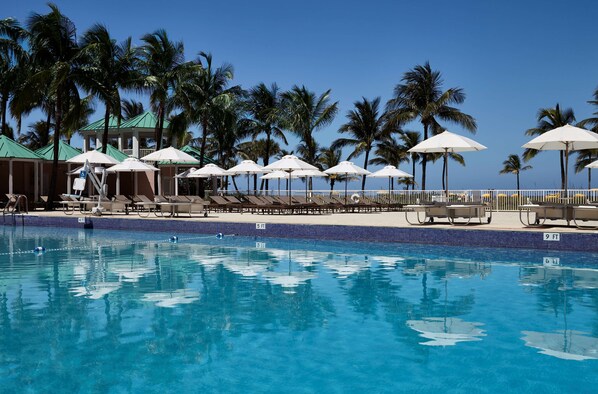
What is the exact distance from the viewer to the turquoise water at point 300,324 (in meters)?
3.81

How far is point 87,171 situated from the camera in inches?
755

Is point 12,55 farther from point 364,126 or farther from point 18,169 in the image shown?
point 364,126

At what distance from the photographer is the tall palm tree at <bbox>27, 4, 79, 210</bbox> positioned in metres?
22.5

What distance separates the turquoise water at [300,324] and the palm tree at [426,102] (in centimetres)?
2135

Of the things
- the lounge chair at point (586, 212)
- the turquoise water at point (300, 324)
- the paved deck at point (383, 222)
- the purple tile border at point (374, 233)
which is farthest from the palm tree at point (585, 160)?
the turquoise water at point (300, 324)

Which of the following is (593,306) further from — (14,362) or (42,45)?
(42,45)

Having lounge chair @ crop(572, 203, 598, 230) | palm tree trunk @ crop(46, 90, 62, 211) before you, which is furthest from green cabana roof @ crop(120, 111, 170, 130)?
lounge chair @ crop(572, 203, 598, 230)

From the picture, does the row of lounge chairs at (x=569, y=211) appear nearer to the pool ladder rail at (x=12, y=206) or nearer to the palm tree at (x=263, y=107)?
the pool ladder rail at (x=12, y=206)

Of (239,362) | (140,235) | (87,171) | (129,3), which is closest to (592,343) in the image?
(239,362)

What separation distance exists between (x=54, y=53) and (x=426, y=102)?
19481 mm

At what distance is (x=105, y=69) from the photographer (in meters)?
25.2

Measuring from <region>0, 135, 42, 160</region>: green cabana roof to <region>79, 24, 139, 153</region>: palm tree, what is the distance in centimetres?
321

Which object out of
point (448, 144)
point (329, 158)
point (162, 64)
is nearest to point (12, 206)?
point (162, 64)

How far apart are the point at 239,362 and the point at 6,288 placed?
14.9ft
